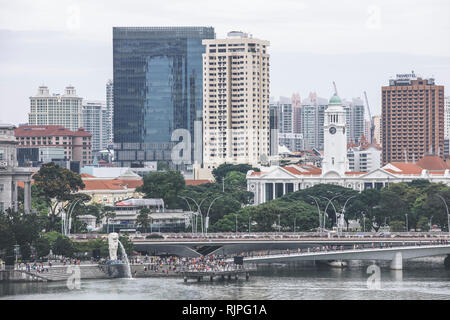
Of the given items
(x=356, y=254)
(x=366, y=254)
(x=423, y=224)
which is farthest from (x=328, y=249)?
(x=423, y=224)

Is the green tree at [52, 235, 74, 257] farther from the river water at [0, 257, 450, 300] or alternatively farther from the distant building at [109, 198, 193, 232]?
the distant building at [109, 198, 193, 232]

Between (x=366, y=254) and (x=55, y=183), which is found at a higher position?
(x=55, y=183)

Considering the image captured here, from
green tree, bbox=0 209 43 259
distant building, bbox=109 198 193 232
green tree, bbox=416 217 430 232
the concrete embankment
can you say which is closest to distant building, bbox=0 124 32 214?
green tree, bbox=0 209 43 259

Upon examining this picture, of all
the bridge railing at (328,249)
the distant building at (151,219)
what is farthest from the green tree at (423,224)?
the distant building at (151,219)

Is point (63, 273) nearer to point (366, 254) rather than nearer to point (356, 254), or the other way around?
point (356, 254)

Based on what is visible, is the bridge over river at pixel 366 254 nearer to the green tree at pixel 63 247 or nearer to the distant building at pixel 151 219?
the green tree at pixel 63 247

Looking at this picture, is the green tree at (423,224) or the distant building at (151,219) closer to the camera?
the distant building at (151,219)

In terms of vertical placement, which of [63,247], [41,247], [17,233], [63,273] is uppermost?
[17,233]

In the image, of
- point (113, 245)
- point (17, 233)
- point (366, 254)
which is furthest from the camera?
point (366, 254)
